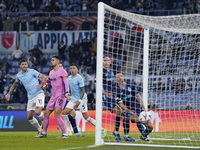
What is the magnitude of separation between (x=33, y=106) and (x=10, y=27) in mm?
11653

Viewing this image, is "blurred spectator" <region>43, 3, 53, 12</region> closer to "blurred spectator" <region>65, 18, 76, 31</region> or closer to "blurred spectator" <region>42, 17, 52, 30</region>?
"blurred spectator" <region>42, 17, 52, 30</region>

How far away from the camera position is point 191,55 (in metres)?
12.4

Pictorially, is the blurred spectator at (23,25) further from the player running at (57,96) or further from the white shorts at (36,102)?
the player running at (57,96)

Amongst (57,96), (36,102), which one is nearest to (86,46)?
(36,102)

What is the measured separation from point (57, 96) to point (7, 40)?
1256 cm

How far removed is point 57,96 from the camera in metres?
11.4

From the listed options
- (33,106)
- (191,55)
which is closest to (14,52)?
(33,106)

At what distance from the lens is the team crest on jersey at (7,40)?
23.2 meters

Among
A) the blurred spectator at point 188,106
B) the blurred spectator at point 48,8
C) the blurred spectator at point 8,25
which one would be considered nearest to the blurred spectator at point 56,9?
the blurred spectator at point 48,8

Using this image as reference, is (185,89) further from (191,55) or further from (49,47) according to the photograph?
(49,47)

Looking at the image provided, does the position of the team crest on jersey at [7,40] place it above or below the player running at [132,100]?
above

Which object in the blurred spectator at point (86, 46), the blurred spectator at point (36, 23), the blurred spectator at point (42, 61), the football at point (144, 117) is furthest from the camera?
the blurred spectator at point (36, 23)

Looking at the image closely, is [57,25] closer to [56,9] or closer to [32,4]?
[56,9]

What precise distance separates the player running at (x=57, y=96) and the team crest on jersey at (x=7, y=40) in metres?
12.1
